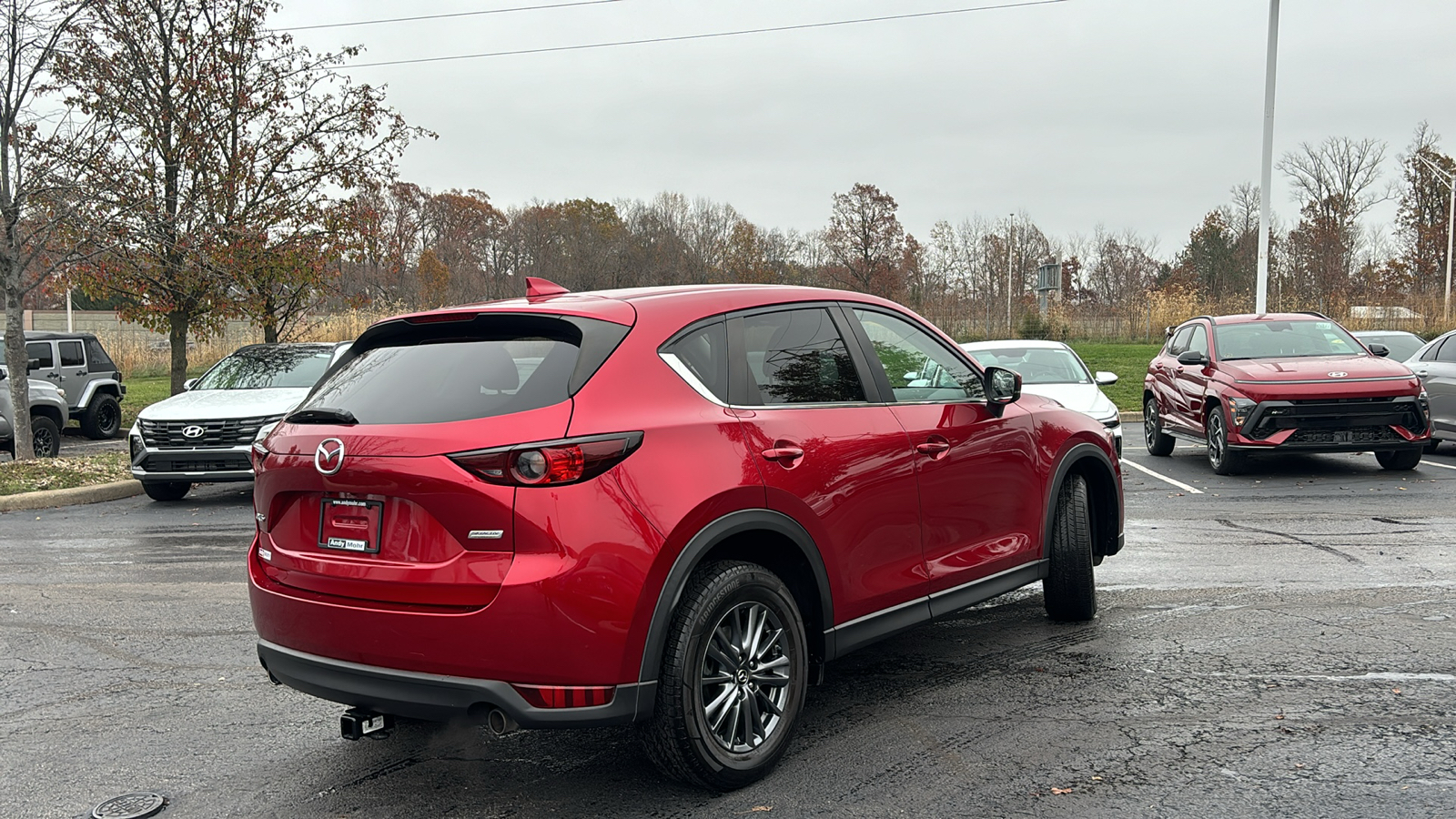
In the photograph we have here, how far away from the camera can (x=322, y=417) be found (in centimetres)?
391

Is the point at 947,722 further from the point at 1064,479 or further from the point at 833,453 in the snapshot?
the point at 1064,479

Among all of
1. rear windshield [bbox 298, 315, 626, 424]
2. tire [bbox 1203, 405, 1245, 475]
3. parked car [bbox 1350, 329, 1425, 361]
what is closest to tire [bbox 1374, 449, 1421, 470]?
tire [bbox 1203, 405, 1245, 475]

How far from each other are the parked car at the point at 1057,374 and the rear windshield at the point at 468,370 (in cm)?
884

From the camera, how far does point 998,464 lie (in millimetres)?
5262

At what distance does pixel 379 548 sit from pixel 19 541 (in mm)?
7788

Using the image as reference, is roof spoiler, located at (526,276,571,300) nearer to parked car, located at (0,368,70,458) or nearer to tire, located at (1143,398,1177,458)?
tire, located at (1143,398,1177,458)

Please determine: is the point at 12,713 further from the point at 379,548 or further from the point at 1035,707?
the point at 1035,707

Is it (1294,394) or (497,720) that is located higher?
(1294,394)

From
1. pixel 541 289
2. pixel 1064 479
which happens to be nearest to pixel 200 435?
pixel 541 289

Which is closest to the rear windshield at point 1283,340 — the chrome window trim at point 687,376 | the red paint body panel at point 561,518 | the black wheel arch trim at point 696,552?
the red paint body panel at point 561,518

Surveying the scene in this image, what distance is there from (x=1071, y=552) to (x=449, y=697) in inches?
Answer: 138

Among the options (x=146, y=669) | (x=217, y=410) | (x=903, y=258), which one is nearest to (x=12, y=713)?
(x=146, y=669)

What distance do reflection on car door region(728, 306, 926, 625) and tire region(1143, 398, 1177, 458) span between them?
1102cm

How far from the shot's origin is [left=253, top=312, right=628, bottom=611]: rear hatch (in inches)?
136
